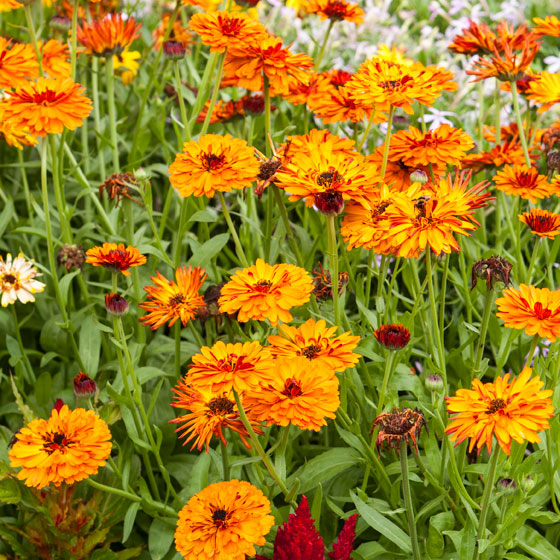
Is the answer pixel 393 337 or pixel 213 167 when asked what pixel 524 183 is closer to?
pixel 393 337

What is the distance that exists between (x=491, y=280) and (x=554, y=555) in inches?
23.2

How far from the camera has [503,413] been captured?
1.06m

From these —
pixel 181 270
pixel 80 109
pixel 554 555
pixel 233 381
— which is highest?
pixel 80 109

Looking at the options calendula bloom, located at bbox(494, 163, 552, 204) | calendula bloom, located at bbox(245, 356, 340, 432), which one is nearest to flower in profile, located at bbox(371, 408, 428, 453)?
calendula bloom, located at bbox(245, 356, 340, 432)

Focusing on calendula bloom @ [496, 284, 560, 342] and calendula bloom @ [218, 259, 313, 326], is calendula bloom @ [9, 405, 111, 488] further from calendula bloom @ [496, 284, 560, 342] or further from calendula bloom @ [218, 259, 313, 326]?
calendula bloom @ [496, 284, 560, 342]

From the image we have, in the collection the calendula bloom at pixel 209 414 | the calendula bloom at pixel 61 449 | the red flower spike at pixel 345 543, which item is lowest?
the red flower spike at pixel 345 543

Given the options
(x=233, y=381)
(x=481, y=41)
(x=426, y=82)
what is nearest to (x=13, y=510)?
(x=233, y=381)

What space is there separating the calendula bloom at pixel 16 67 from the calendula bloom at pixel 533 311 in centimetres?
118

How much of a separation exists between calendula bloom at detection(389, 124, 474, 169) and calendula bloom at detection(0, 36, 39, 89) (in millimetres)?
880

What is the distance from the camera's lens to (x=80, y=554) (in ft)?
5.35

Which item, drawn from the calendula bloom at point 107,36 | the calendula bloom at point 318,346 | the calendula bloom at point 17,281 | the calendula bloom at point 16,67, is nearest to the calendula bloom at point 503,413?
the calendula bloom at point 318,346

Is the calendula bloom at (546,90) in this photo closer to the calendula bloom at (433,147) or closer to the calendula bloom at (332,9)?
the calendula bloom at (433,147)

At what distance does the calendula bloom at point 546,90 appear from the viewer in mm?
1817

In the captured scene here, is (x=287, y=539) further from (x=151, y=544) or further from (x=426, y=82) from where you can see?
(x=426, y=82)
